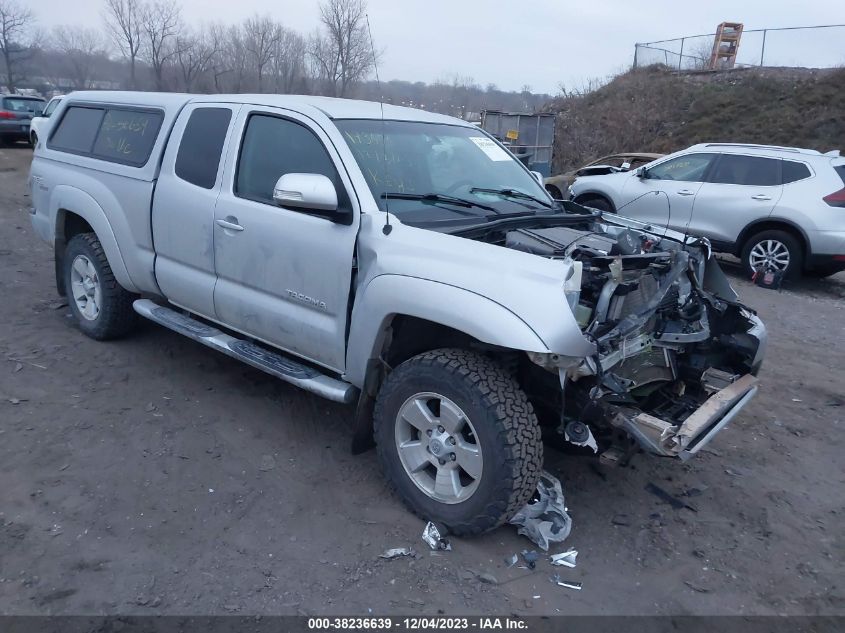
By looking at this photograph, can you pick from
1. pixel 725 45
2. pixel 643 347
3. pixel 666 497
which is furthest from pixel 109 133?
pixel 725 45

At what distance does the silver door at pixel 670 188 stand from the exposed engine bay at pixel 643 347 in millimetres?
6168

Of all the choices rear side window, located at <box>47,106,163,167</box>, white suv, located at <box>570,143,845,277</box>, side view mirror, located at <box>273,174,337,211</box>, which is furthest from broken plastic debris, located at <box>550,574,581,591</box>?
white suv, located at <box>570,143,845,277</box>

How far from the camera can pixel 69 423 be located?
4.29 metres

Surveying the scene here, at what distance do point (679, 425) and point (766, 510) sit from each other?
105 centimetres

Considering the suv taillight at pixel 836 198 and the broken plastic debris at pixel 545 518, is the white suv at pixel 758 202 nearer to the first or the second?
the suv taillight at pixel 836 198

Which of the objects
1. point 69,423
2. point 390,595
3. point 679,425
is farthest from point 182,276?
point 679,425

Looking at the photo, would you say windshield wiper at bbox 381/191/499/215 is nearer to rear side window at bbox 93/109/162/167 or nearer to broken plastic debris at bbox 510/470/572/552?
broken plastic debris at bbox 510/470/572/552

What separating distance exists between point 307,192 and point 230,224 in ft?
2.96

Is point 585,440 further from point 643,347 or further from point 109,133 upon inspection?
point 109,133

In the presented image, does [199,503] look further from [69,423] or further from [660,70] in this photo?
[660,70]

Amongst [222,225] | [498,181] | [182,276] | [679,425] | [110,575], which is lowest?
[110,575]

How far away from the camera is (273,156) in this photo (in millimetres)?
4164

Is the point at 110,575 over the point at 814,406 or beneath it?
beneath

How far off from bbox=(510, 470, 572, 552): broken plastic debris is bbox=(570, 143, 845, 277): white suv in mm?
6291
